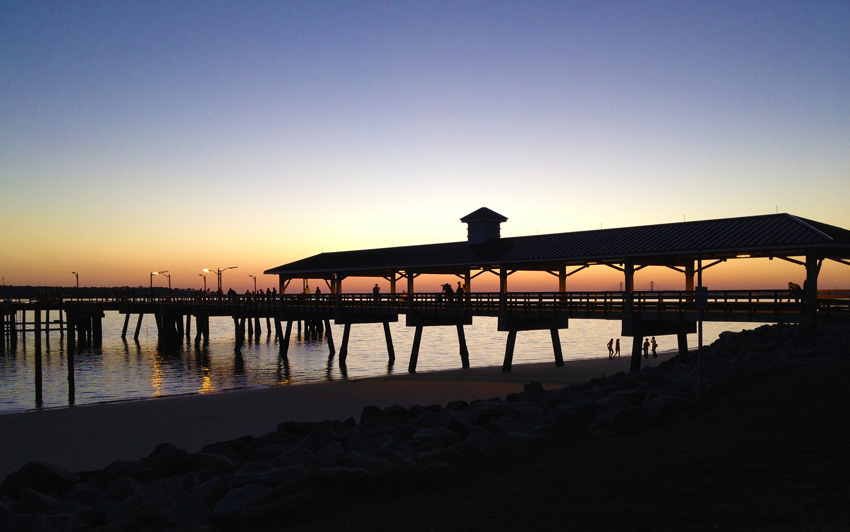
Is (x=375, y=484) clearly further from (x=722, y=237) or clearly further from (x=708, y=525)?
(x=722, y=237)

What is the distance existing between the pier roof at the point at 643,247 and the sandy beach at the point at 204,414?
5.42 metres

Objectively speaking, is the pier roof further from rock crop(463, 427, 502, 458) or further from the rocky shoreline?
rock crop(463, 427, 502, 458)

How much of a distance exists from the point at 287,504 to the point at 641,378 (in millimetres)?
10874

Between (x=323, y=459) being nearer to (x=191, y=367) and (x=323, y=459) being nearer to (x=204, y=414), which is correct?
(x=204, y=414)

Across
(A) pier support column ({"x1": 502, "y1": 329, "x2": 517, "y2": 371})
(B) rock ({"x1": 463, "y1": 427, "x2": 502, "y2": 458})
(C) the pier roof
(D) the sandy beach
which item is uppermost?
A: (C) the pier roof

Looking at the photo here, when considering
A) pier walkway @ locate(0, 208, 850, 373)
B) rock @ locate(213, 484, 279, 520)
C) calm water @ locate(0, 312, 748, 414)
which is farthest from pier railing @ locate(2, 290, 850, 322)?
rock @ locate(213, 484, 279, 520)

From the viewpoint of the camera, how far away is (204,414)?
70.6 ft

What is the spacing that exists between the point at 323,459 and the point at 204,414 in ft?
42.1

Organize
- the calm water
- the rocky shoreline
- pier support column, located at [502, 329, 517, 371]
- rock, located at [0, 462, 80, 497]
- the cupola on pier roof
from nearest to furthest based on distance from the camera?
1. the rocky shoreline
2. rock, located at [0, 462, 80, 497]
3. the calm water
4. pier support column, located at [502, 329, 517, 371]
5. the cupola on pier roof

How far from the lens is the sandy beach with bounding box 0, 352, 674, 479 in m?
16.0

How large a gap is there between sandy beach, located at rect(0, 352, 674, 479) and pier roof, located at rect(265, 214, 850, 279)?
213 inches

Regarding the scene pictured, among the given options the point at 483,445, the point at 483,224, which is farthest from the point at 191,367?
the point at 483,445

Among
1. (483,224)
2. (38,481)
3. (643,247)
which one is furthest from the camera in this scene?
(483,224)

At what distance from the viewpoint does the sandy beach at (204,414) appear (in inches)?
631
